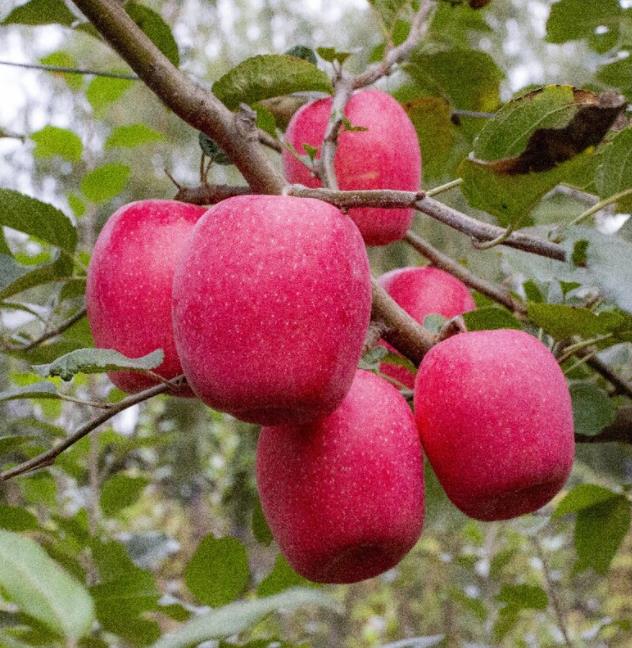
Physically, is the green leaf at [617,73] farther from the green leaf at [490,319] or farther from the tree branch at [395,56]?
the green leaf at [490,319]

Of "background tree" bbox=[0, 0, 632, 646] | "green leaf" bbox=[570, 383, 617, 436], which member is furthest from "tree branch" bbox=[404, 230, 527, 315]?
"green leaf" bbox=[570, 383, 617, 436]

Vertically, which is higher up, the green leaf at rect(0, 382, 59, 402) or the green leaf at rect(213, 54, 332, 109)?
the green leaf at rect(213, 54, 332, 109)

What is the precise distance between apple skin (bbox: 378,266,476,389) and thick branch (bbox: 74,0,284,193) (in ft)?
0.86

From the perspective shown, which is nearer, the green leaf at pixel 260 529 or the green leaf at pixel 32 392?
the green leaf at pixel 32 392

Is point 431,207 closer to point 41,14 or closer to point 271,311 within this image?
point 271,311

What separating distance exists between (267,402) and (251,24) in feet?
18.8

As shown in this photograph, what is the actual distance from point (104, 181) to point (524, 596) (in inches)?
28.8

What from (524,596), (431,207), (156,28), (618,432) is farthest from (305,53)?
(524,596)

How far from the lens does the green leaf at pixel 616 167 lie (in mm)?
494

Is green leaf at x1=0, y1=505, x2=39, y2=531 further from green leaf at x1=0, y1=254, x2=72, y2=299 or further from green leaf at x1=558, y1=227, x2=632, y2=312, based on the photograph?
green leaf at x1=558, y1=227, x2=632, y2=312

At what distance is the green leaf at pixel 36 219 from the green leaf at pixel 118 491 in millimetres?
446

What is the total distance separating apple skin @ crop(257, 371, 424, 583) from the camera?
0.54 meters

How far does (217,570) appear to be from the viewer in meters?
0.80

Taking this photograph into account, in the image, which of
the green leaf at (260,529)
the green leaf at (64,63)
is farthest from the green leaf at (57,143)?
the green leaf at (260,529)
